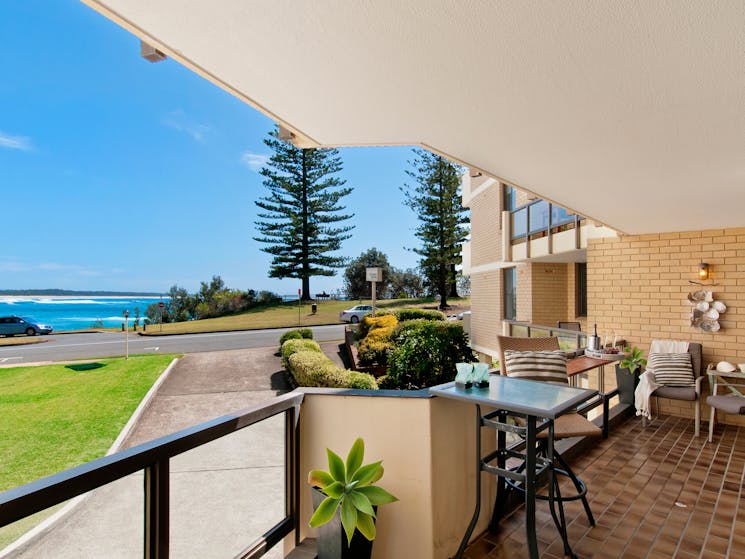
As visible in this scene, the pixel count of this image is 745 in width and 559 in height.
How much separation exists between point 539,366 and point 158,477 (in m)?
3.06

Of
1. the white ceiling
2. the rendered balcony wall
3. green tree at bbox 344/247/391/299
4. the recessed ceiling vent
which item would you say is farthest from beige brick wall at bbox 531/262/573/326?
green tree at bbox 344/247/391/299

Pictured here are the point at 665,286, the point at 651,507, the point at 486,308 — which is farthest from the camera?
the point at 486,308

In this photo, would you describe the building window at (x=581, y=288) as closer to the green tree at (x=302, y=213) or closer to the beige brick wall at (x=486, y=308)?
the beige brick wall at (x=486, y=308)

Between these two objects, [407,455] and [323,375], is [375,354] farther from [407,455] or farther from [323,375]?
[407,455]

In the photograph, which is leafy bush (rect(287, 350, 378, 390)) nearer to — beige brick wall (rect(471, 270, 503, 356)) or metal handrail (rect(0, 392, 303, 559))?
metal handrail (rect(0, 392, 303, 559))

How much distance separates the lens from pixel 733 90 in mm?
1688

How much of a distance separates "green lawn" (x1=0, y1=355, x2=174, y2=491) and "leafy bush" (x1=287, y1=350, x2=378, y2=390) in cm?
368

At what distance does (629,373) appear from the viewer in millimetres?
5301

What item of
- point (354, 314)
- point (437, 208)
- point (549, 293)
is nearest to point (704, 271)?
point (549, 293)

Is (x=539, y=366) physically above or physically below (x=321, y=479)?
above

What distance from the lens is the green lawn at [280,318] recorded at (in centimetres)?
2424

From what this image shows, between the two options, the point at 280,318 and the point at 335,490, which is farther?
the point at 280,318

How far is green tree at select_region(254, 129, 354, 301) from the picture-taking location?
28625mm

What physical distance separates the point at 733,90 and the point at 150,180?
41024mm
